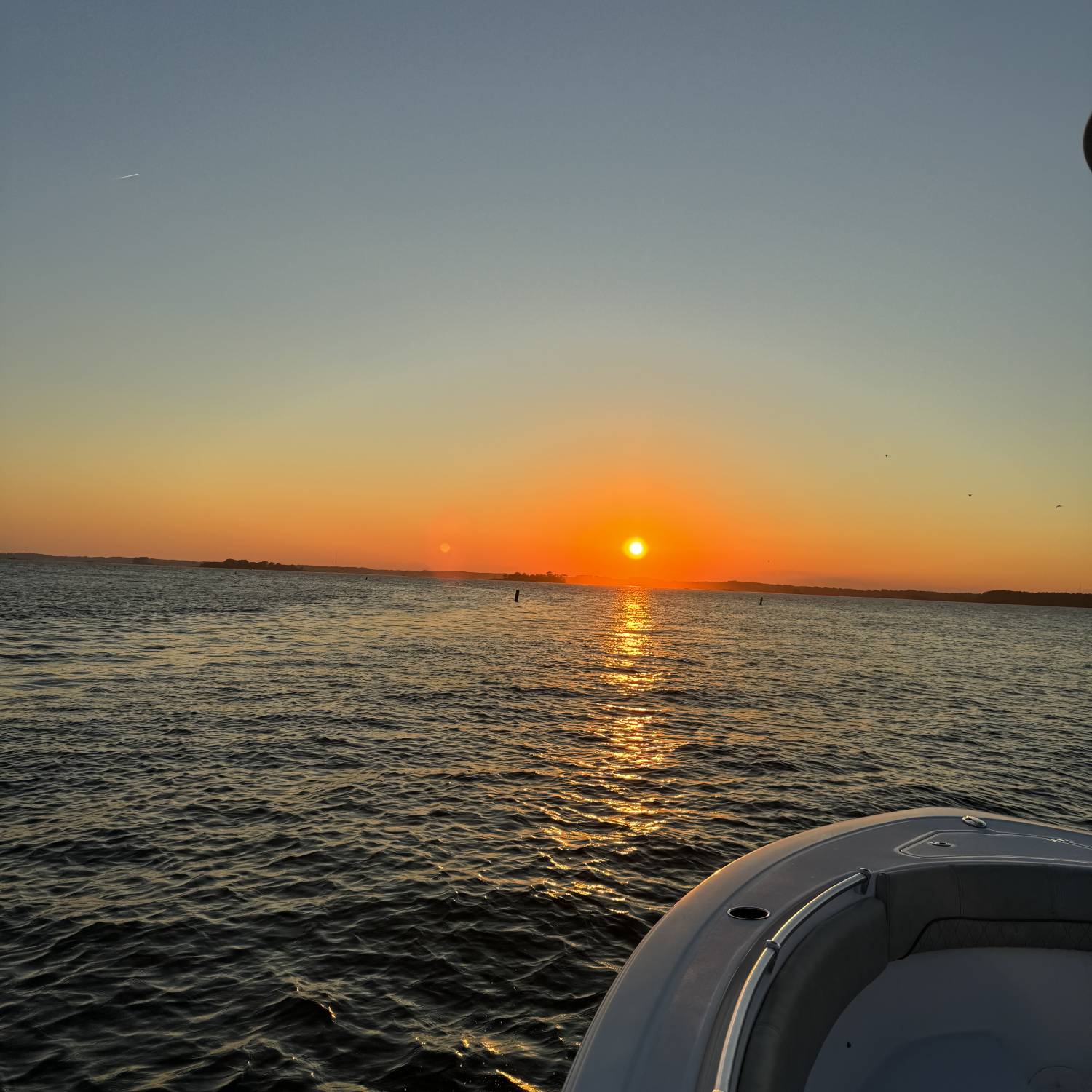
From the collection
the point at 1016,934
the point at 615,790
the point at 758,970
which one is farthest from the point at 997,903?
the point at 615,790

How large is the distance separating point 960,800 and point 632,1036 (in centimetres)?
1595

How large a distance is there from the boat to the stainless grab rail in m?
0.02

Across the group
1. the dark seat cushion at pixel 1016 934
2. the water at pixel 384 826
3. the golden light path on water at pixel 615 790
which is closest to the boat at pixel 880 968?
the dark seat cushion at pixel 1016 934

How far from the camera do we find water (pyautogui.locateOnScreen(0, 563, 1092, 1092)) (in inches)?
275

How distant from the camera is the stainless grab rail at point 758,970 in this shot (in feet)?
10.8

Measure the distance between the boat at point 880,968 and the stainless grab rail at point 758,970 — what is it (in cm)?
2

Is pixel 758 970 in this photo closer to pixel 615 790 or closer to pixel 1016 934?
pixel 1016 934

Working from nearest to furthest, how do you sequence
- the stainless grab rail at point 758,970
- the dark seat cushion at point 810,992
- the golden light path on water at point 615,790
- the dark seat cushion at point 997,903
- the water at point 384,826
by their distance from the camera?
the stainless grab rail at point 758,970 → the dark seat cushion at point 810,992 → the dark seat cushion at point 997,903 → the water at point 384,826 → the golden light path on water at point 615,790

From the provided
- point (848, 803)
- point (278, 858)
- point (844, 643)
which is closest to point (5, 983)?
point (278, 858)

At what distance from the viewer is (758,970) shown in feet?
13.3

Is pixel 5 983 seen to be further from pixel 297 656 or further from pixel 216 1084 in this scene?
pixel 297 656

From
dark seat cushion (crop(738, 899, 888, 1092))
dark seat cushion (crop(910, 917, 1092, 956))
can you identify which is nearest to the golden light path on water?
dark seat cushion (crop(910, 917, 1092, 956))

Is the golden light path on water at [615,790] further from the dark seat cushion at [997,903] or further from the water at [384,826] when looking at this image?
the dark seat cushion at [997,903]

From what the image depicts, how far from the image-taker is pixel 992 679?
40.2m
